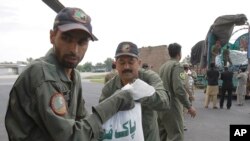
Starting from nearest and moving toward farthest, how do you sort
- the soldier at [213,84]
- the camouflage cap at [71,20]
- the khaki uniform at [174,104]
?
the camouflage cap at [71,20]
the khaki uniform at [174,104]
the soldier at [213,84]

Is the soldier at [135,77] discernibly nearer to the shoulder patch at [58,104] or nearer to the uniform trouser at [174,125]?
the shoulder patch at [58,104]

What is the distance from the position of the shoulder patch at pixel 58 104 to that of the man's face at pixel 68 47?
0.19 metres

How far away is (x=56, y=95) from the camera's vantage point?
148 cm

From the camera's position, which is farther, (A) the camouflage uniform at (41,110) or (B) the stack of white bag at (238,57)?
(B) the stack of white bag at (238,57)

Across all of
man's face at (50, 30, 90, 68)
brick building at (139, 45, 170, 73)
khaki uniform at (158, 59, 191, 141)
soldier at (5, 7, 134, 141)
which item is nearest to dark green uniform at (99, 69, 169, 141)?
soldier at (5, 7, 134, 141)

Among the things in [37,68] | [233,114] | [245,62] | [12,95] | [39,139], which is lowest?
[233,114]

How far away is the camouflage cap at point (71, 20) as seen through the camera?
1.61m

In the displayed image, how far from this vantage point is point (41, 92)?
1.46m

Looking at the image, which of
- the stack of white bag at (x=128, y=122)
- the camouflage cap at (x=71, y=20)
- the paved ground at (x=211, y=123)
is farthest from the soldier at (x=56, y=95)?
the paved ground at (x=211, y=123)

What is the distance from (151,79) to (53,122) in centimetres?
144

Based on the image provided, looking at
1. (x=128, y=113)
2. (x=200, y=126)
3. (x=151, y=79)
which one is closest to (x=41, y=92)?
(x=128, y=113)

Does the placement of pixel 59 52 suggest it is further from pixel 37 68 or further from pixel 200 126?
pixel 200 126

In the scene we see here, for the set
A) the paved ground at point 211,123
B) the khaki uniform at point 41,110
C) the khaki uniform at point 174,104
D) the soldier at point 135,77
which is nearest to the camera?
the khaki uniform at point 41,110

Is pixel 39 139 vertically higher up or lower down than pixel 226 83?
higher up
